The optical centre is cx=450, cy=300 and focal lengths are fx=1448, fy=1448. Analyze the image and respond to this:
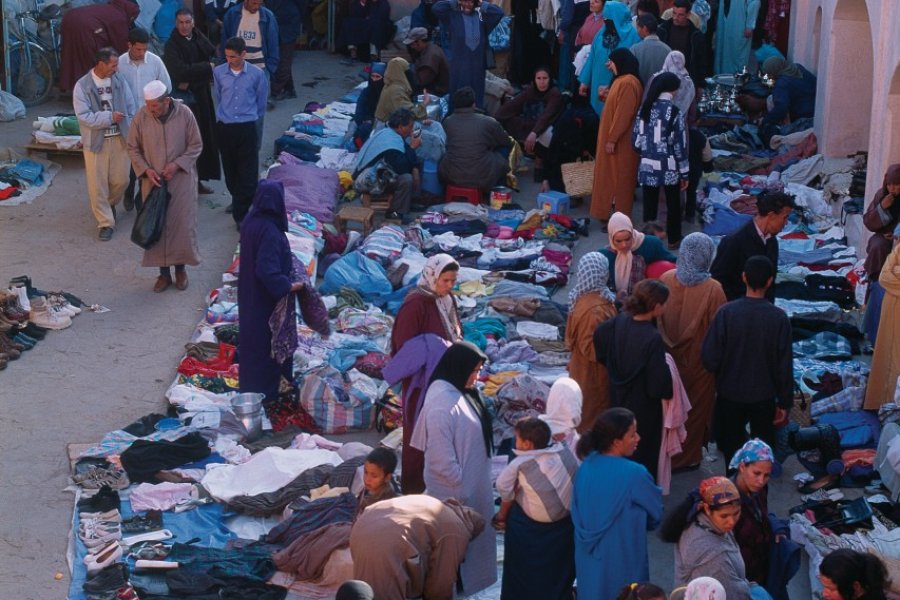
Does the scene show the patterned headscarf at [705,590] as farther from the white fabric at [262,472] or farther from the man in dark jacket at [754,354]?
the white fabric at [262,472]

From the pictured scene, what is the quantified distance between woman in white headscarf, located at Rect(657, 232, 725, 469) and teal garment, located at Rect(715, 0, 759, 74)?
9534 mm

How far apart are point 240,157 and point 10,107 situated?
14.2 feet

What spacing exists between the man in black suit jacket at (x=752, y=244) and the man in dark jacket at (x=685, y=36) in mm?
6148

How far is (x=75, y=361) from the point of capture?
→ 31.8 ft

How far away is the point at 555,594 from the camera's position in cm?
644

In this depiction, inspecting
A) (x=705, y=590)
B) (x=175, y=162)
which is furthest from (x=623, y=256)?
(x=175, y=162)

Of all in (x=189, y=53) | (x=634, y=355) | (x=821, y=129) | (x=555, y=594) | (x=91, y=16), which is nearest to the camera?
(x=555, y=594)

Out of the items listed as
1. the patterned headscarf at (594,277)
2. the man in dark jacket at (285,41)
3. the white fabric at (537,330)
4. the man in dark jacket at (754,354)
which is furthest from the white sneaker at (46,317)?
the man in dark jacket at (285,41)

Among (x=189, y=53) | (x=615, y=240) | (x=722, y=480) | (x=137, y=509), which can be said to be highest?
(x=189, y=53)

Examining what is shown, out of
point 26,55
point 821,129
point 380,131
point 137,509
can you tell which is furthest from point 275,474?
point 26,55

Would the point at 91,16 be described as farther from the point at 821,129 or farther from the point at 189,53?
the point at 821,129

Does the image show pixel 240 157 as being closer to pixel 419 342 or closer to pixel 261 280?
pixel 261 280

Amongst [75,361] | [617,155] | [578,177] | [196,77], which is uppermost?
[196,77]

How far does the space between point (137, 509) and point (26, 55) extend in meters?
9.16
